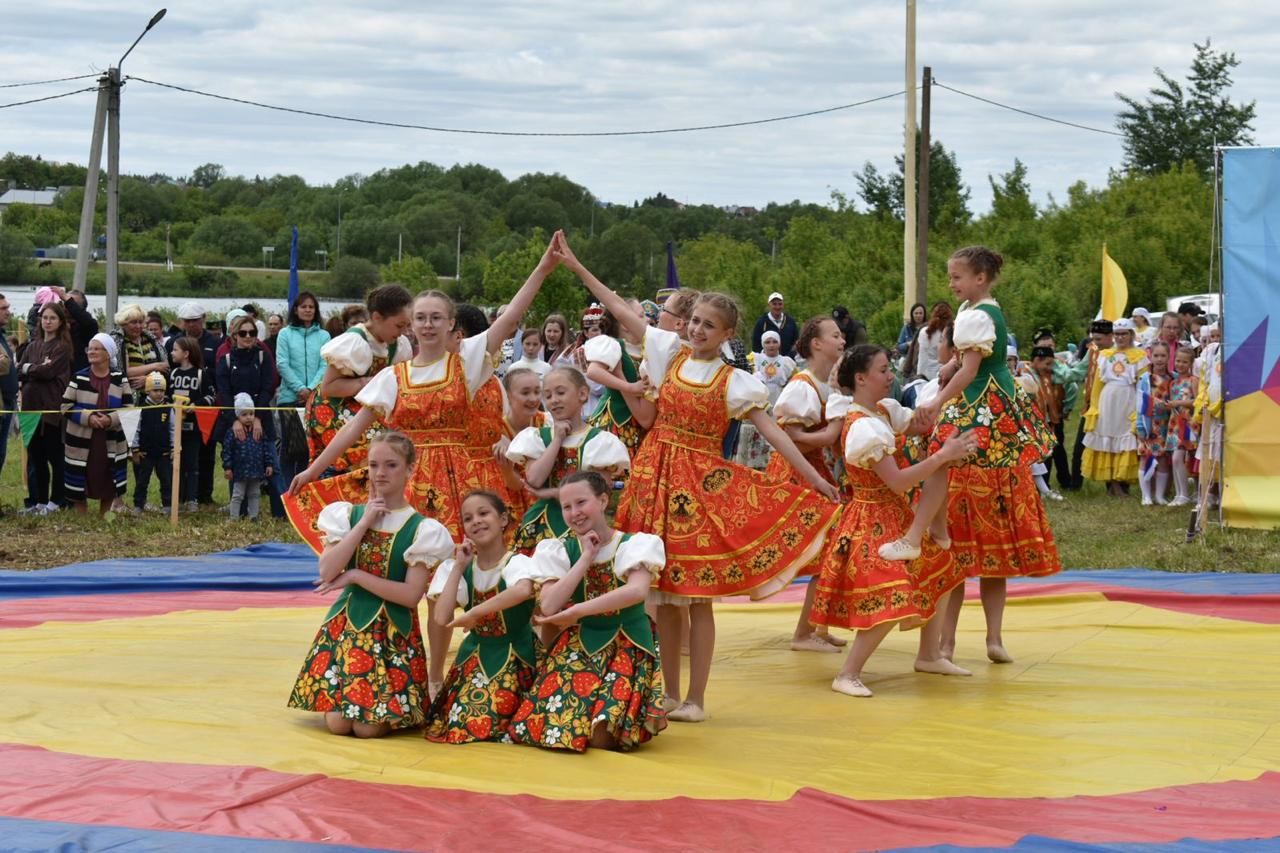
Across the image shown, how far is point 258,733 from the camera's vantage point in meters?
4.92

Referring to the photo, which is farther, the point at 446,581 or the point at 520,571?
the point at 446,581

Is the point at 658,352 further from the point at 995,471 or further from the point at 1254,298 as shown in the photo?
the point at 1254,298

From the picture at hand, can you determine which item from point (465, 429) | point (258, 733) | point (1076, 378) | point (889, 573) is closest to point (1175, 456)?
point (1076, 378)

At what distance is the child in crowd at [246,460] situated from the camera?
11.2 meters

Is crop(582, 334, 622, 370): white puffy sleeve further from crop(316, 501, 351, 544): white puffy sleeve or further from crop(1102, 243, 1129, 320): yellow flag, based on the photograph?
crop(1102, 243, 1129, 320): yellow flag

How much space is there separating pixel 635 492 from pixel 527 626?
74 centimetres

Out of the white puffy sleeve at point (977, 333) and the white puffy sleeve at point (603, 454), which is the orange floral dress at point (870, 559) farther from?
the white puffy sleeve at point (603, 454)

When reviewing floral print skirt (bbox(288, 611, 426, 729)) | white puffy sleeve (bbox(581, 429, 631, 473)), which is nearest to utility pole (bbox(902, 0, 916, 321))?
white puffy sleeve (bbox(581, 429, 631, 473))

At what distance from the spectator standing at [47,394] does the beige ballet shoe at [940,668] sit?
749 cm

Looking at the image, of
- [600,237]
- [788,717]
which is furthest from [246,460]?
[600,237]

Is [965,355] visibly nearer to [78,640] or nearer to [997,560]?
[997,560]

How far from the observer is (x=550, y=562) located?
5.00 m

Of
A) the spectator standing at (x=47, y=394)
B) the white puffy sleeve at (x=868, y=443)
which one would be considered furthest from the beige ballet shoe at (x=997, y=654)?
the spectator standing at (x=47, y=394)

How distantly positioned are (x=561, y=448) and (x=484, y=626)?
0.81 metres
